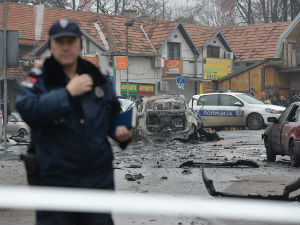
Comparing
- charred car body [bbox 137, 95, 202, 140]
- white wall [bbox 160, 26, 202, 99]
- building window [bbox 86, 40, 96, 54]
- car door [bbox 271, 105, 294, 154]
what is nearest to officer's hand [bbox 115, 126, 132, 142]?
car door [bbox 271, 105, 294, 154]

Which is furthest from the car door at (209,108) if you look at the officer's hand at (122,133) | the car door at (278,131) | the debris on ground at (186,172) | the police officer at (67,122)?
the police officer at (67,122)

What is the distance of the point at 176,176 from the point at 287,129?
3052 mm

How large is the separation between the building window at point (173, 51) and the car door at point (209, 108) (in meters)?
24.8

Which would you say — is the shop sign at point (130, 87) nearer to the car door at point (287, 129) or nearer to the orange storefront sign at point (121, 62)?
the orange storefront sign at point (121, 62)

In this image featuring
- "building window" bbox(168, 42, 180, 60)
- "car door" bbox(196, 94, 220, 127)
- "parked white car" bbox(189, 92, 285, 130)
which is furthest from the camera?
"building window" bbox(168, 42, 180, 60)

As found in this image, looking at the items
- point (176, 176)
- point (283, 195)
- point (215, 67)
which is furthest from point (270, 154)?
point (215, 67)

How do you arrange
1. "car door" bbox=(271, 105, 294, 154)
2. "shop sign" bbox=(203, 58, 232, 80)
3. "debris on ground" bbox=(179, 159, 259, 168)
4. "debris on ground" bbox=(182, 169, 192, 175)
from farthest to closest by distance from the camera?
"shop sign" bbox=(203, 58, 232, 80), "car door" bbox=(271, 105, 294, 154), "debris on ground" bbox=(179, 159, 259, 168), "debris on ground" bbox=(182, 169, 192, 175)

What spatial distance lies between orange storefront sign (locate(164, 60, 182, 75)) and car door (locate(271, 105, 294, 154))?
3791 centimetres

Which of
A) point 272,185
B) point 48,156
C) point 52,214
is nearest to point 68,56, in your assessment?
point 48,156

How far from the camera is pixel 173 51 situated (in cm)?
5441

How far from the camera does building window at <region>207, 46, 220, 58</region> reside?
56438 millimetres

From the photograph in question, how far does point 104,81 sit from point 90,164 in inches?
19.7

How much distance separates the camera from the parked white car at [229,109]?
1136 inches

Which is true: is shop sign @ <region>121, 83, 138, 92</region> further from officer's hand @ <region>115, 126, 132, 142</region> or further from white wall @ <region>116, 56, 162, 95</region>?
officer's hand @ <region>115, 126, 132, 142</region>
